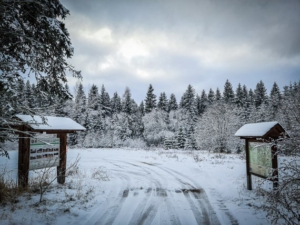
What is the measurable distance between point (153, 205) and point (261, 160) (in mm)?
4426

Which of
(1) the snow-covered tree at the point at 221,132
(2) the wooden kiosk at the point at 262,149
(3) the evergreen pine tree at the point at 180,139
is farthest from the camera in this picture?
(3) the evergreen pine tree at the point at 180,139

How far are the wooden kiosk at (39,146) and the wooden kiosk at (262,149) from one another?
7195mm

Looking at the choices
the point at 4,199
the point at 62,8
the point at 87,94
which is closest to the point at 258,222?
the point at 4,199

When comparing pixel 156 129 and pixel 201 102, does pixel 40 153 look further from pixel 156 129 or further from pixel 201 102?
pixel 201 102

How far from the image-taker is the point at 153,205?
5.26 m

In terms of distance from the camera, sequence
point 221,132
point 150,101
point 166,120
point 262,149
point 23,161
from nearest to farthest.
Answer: point 23,161 → point 262,149 → point 221,132 → point 166,120 → point 150,101

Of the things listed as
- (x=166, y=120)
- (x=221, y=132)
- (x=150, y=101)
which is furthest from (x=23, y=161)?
(x=150, y=101)

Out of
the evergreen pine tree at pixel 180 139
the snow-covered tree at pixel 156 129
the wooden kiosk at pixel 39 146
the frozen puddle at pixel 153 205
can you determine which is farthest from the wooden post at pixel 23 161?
the snow-covered tree at pixel 156 129

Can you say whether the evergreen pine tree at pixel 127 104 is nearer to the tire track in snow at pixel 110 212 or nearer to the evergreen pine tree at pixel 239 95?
the evergreen pine tree at pixel 239 95

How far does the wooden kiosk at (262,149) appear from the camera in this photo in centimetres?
581

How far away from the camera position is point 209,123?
27.4 metres

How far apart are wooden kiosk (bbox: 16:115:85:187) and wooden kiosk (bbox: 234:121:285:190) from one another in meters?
7.20

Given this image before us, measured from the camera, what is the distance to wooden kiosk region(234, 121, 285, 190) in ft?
19.1

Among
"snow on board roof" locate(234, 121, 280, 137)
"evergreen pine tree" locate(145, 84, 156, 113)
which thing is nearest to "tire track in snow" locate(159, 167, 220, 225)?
"snow on board roof" locate(234, 121, 280, 137)
